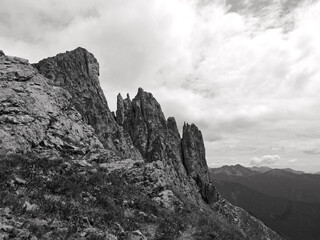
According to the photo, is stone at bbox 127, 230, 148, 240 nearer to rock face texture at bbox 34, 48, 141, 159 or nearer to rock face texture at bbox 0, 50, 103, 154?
rock face texture at bbox 0, 50, 103, 154

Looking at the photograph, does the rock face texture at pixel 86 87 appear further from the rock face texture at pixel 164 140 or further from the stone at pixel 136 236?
the stone at pixel 136 236

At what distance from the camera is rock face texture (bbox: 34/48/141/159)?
74.0 m

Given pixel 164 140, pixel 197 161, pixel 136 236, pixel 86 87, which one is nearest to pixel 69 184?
pixel 136 236

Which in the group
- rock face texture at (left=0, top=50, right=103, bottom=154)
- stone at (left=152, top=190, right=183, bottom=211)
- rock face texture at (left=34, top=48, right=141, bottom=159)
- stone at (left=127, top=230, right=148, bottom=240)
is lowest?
stone at (left=127, top=230, right=148, bottom=240)

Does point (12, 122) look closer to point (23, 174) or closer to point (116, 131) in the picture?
point (23, 174)

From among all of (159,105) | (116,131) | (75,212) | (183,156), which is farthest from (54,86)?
(183,156)

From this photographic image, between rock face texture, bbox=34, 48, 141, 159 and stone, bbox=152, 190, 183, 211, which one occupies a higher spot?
rock face texture, bbox=34, 48, 141, 159

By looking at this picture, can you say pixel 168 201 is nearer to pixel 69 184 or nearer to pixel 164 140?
pixel 69 184

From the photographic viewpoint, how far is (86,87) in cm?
8038

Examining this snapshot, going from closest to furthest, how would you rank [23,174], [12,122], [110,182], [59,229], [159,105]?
A: [59,229] < [23,174] < [110,182] < [12,122] < [159,105]

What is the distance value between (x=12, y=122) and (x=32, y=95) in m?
6.85

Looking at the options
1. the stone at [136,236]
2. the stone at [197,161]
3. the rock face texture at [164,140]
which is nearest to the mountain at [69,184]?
the stone at [136,236]

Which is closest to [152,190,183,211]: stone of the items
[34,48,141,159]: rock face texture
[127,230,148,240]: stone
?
[127,230,148,240]: stone

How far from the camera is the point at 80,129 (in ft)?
107
